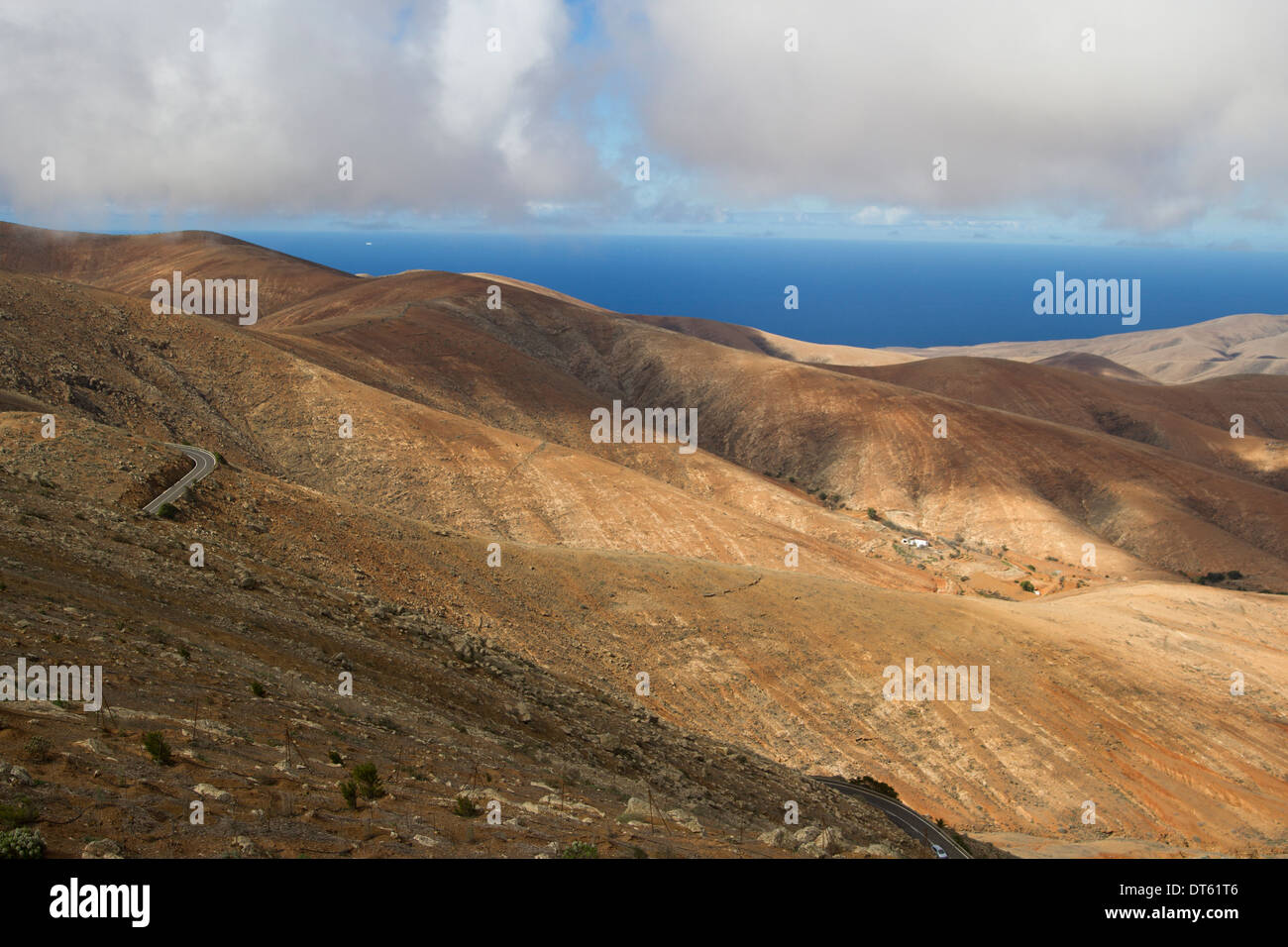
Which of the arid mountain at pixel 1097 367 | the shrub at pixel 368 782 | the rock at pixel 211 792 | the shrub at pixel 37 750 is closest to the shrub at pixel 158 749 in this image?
the rock at pixel 211 792

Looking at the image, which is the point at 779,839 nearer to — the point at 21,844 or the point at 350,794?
the point at 350,794

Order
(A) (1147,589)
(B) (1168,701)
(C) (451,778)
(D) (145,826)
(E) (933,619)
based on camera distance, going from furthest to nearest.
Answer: (A) (1147,589) → (E) (933,619) → (B) (1168,701) → (C) (451,778) → (D) (145,826)

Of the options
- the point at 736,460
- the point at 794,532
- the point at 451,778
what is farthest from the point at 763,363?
the point at 451,778

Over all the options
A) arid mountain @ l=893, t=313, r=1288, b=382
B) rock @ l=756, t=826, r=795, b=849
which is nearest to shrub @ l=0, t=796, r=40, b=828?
rock @ l=756, t=826, r=795, b=849

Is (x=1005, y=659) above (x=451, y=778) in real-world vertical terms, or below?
below

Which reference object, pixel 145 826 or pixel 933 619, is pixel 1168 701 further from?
pixel 145 826

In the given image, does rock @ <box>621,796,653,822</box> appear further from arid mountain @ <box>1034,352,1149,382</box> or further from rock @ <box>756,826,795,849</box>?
arid mountain @ <box>1034,352,1149,382</box>
